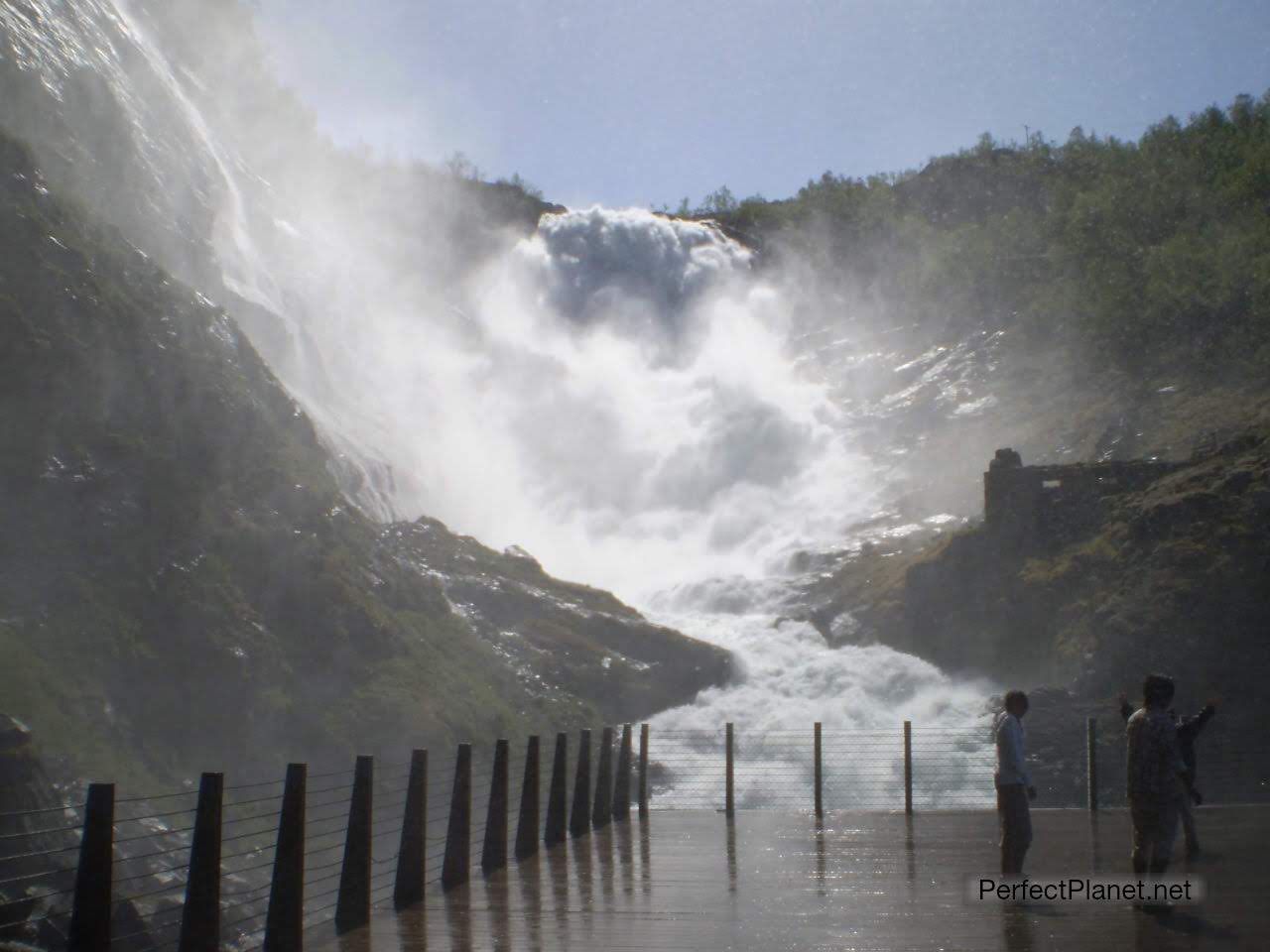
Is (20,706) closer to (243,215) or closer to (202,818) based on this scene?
(202,818)

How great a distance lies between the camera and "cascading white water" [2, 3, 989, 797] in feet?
Answer: 133

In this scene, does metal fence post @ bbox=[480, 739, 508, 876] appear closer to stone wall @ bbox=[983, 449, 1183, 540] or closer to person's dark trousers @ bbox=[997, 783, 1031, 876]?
person's dark trousers @ bbox=[997, 783, 1031, 876]

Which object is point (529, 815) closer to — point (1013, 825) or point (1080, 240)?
point (1013, 825)

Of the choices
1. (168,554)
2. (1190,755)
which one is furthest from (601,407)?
(1190,755)

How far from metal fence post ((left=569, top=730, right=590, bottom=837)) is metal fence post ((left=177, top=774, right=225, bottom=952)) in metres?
7.36

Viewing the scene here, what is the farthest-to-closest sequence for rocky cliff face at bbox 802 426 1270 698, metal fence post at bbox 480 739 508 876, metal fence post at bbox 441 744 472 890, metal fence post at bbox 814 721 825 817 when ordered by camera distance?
rocky cliff face at bbox 802 426 1270 698
metal fence post at bbox 814 721 825 817
metal fence post at bbox 480 739 508 876
metal fence post at bbox 441 744 472 890

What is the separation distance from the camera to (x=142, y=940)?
15.6 metres

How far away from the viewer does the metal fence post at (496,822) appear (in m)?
11.3

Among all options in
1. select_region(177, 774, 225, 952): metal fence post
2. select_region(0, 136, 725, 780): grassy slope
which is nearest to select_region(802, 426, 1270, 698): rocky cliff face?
select_region(0, 136, 725, 780): grassy slope

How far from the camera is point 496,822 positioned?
11328mm

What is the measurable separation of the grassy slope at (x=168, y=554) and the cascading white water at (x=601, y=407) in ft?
29.3

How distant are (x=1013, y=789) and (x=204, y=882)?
6427 mm

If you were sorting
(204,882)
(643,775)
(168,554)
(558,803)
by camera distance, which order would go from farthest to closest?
(168,554) → (643,775) → (558,803) → (204,882)

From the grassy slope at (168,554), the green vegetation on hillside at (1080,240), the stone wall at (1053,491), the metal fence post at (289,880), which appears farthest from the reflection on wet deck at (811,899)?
the green vegetation on hillside at (1080,240)
